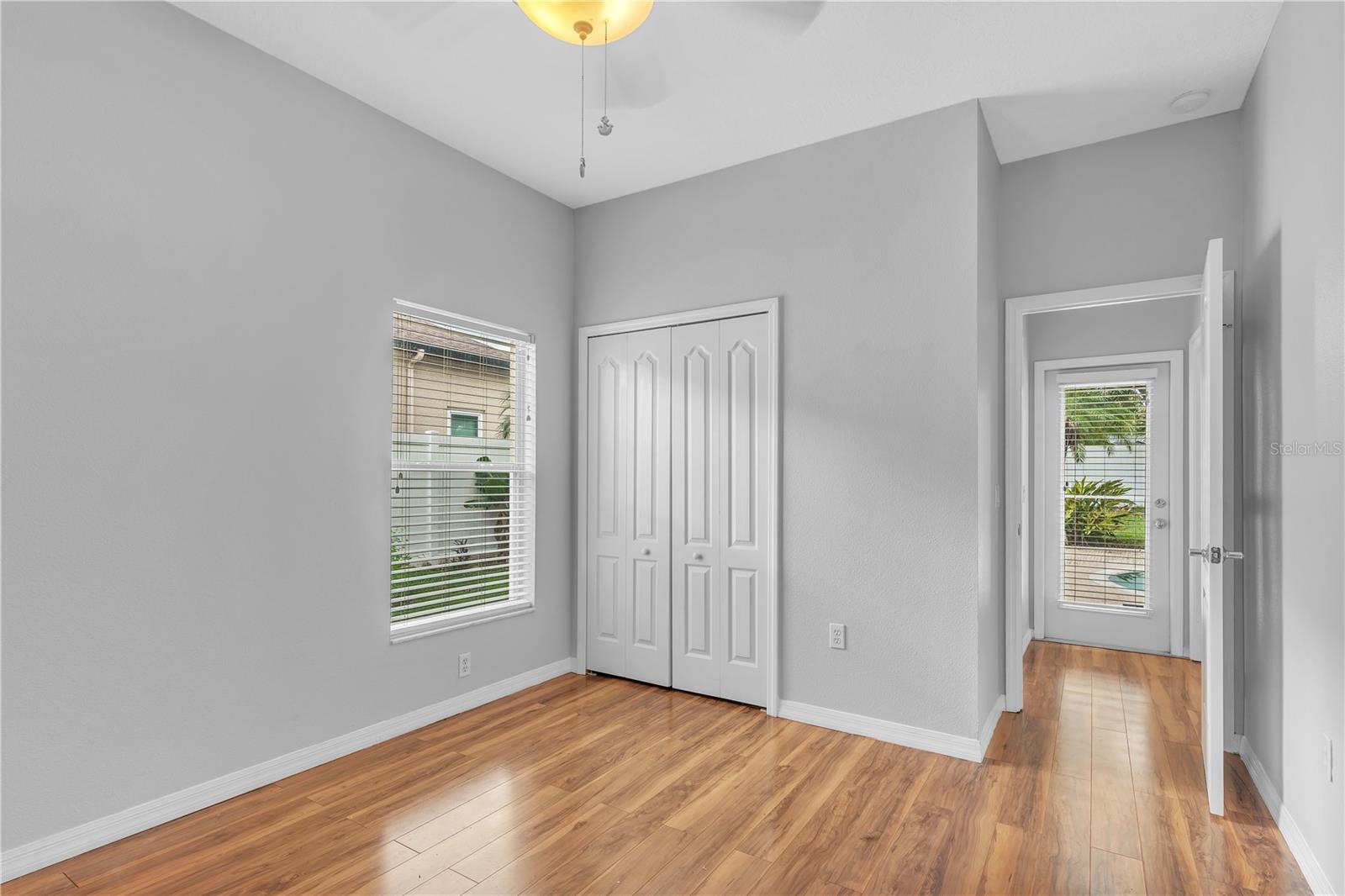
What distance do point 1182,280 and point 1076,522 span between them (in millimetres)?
2326

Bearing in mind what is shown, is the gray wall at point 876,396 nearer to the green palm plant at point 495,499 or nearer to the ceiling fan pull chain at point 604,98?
the ceiling fan pull chain at point 604,98

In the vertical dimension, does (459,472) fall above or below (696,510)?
above

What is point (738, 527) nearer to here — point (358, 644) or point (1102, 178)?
point (358, 644)

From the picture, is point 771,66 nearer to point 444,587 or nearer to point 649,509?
point 649,509

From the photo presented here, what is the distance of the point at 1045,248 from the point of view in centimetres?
356

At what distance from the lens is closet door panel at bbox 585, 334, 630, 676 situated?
4113 mm

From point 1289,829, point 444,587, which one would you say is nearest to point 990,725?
point 1289,829

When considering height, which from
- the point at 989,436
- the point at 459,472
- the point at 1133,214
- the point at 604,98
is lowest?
the point at 459,472

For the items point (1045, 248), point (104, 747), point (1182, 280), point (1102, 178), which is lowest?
point (104, 747)

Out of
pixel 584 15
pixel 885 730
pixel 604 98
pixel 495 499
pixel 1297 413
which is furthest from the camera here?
pixel 495 499

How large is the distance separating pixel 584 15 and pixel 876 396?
202 cm

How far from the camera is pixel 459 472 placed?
3592mm

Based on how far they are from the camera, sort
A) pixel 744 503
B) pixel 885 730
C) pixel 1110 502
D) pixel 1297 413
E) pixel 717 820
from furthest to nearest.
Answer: pixel 1110 502 < pixel 744 503 < pixel 885 730 < pixel 717 820 < pixel 1297 413

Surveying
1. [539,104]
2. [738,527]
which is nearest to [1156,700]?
[738,527]
